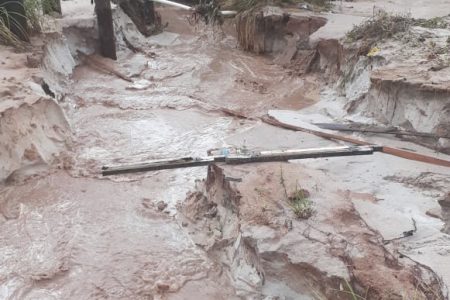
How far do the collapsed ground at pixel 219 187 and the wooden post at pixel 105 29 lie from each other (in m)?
0.54

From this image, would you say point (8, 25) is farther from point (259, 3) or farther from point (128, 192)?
point (259, 3)

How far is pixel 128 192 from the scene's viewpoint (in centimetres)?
436

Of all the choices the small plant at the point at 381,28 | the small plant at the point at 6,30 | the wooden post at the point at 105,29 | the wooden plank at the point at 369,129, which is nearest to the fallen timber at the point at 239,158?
the wooden plank at the point at 369,129

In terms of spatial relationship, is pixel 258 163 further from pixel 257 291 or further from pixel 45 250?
pixel 45 250

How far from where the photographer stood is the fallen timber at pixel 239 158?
12.5 ft

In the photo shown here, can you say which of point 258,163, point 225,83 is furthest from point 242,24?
point 258,163

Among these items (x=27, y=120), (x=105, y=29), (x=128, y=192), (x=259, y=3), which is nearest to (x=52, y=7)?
(x=105, y=29)

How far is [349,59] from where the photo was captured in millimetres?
6250

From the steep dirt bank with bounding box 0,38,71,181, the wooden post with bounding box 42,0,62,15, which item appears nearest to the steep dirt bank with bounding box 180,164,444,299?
the steep dirt bank with bounding box 0,38,71,181

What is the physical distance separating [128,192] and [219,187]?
1.04 m

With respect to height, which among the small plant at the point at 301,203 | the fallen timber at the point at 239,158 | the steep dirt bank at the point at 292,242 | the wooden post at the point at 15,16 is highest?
the wooden post at the point at 15,16

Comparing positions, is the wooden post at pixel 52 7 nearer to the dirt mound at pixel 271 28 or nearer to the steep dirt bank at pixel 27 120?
the steep dirt bank at pixel 27 120

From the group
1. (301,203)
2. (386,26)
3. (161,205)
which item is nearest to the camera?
(301,203)

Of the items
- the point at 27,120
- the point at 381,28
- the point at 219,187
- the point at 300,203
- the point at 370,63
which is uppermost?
the point at 381,28
